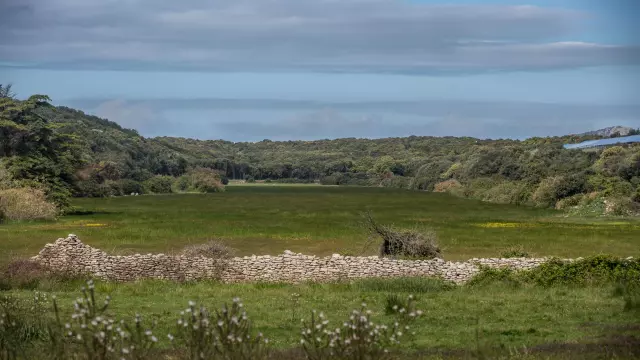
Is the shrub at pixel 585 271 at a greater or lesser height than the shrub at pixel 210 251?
lesser

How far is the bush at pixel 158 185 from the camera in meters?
138

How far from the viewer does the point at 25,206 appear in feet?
190

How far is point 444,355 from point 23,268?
52.8 ft

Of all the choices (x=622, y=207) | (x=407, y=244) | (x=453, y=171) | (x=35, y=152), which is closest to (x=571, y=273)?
(x=407, y=244)

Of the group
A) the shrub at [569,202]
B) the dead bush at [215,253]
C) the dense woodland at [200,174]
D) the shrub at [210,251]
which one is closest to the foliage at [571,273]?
the dead bush at [215,253]

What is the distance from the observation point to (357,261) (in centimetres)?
2806

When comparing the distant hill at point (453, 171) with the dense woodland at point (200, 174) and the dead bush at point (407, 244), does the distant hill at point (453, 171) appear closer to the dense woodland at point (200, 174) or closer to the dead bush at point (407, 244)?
the dense woodland at point (200, 174)

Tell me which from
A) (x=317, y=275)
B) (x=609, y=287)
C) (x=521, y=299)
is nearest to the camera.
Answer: (x=521, y=299)

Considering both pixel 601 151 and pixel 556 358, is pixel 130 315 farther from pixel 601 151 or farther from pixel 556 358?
pixel 601 151

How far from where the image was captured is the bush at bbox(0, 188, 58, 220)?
2233 inches

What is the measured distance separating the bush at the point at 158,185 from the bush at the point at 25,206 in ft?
244

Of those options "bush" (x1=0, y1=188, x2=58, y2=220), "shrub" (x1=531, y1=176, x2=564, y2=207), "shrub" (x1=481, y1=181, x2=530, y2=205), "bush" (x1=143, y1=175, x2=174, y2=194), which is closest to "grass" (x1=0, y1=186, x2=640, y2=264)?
"bush" (x1=0, y1=188, x2=58, y2=220)

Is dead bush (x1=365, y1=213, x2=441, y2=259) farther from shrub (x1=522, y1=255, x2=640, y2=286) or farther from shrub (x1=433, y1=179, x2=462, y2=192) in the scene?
shrub (x1=433, y1=179, x2=462, y2=192)

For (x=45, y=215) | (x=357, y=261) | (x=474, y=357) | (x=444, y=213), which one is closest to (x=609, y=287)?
(x=357, y=261)
